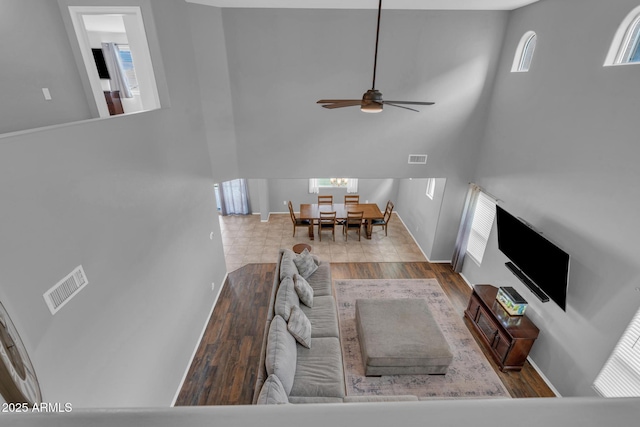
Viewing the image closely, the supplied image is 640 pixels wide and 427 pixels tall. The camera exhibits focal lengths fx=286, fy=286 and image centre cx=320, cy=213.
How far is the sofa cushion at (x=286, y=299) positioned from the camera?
12.1ft

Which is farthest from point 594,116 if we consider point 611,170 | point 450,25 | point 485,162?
point 450,25

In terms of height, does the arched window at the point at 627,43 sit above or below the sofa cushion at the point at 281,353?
above

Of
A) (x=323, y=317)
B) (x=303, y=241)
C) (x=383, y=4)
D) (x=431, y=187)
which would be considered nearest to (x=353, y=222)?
(x=303, y=241)

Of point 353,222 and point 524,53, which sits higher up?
point 524,53

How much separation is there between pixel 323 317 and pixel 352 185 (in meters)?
5.39

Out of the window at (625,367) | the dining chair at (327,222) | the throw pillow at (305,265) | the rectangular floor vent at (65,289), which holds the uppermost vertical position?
the rectangular floor vent at (65,289)

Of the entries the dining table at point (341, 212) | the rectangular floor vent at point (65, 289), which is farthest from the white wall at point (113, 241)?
the dining table at point (341, 212)

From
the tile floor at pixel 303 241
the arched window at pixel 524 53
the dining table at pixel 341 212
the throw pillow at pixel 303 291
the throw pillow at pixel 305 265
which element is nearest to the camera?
the arched window at pixel 524 53

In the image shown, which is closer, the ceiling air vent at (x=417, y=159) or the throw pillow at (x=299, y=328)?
the throw pillow at (x=299, y=328)

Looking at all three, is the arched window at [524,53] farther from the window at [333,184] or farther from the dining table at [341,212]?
the window at [333,184]

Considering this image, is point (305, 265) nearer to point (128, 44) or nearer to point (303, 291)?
point (303, 291)

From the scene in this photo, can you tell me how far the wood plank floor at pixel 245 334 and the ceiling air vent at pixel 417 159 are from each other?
2.30m

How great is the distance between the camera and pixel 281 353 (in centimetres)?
313

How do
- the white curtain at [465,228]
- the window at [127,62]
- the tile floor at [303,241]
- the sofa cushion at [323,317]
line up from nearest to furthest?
the sofa cushion at [323,317], the window at [127,62], the white curtain at [465,228], the tile floor at [303,241]
